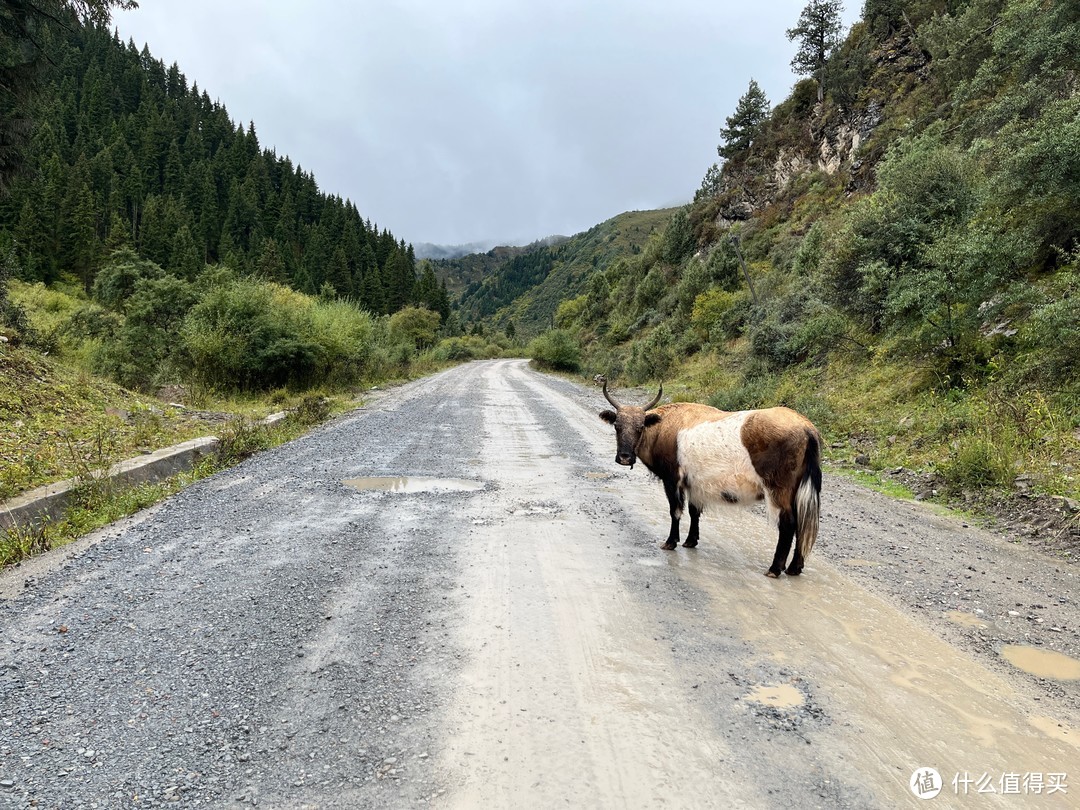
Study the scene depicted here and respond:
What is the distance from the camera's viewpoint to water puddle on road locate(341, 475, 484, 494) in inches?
284

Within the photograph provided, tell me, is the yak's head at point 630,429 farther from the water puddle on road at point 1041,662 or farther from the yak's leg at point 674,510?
the water puddle on road at point 1041,662

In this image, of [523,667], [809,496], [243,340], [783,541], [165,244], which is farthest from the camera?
[165,244]

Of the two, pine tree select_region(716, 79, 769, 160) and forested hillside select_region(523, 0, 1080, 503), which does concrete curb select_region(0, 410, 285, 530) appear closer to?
forested hillside select_region(523, 0, 1080, 503)

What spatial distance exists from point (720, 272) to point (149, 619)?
120ft

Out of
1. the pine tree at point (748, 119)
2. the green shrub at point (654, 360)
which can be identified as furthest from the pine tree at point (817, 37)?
the green shrub at point (654, 360)

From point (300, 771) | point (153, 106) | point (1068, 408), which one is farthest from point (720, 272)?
point (153, 106)

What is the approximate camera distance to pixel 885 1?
36688 millimetres

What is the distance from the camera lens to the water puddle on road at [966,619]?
3.90m

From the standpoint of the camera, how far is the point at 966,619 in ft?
13.1

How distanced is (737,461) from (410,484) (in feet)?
14.3

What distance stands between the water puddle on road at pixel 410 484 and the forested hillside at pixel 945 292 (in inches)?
256

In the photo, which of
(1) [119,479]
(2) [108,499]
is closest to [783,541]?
(2) [108,499]

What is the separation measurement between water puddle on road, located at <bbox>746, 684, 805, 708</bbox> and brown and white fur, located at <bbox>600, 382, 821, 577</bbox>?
70.7 inches

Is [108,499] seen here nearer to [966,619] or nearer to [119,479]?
[119,479]
